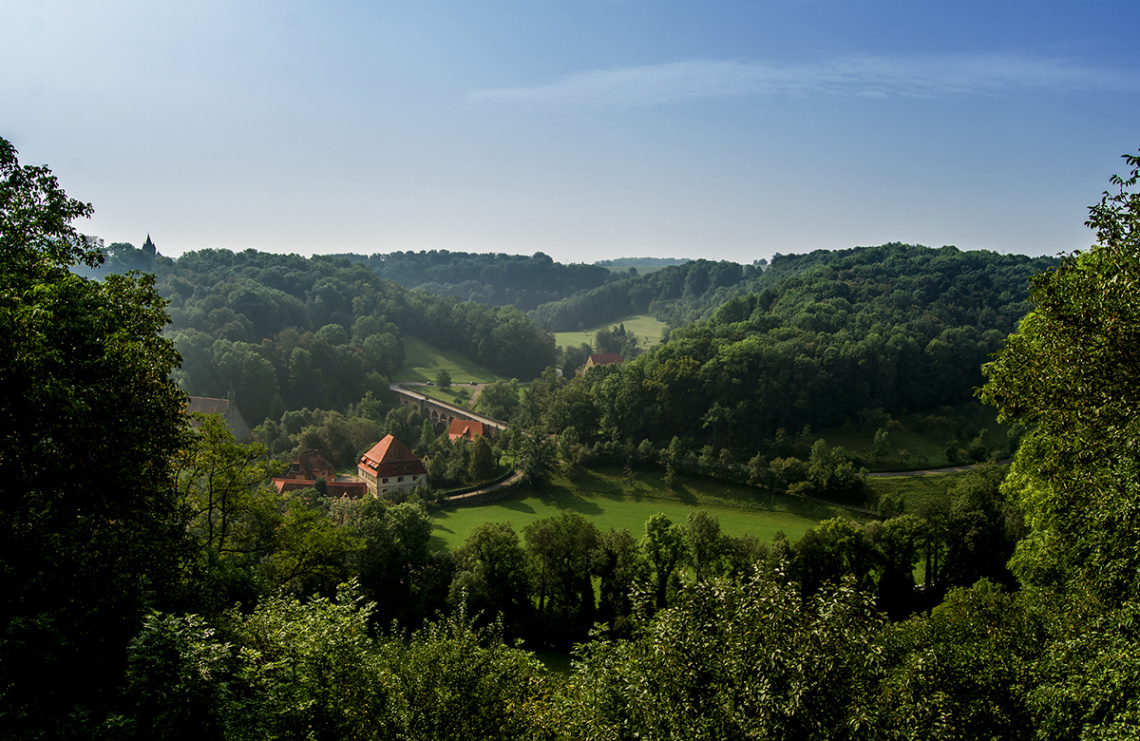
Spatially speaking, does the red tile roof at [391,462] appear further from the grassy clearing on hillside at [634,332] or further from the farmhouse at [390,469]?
the grassy clearing on hillside at [634,332]

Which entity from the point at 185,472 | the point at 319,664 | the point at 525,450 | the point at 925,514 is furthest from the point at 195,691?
the point at 525,450

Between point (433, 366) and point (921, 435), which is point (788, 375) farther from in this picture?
point (433, 366)

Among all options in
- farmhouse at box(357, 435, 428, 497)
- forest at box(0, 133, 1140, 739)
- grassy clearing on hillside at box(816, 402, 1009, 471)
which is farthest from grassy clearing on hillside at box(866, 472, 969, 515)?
farmhouse at box(357, 435, 428, 497)

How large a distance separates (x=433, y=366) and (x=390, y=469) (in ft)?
168

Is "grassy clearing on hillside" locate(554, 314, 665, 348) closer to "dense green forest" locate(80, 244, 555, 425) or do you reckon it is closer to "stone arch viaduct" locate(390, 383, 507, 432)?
"dense green forest" locate(80, 244, 555, 425)

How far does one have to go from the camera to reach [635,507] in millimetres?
52594

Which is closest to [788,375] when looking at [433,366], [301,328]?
[433,366]

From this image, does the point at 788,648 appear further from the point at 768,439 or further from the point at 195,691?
the point at 768,439

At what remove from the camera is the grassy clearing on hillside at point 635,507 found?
47.2 meters

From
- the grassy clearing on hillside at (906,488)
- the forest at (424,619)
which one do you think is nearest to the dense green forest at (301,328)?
the grassy clearing on hillside at (906,488)

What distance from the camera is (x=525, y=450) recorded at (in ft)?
189

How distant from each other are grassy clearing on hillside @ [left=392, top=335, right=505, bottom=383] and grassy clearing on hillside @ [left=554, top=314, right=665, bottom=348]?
94.7 feet

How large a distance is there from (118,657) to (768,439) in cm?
5725

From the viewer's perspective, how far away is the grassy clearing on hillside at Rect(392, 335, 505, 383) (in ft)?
325
